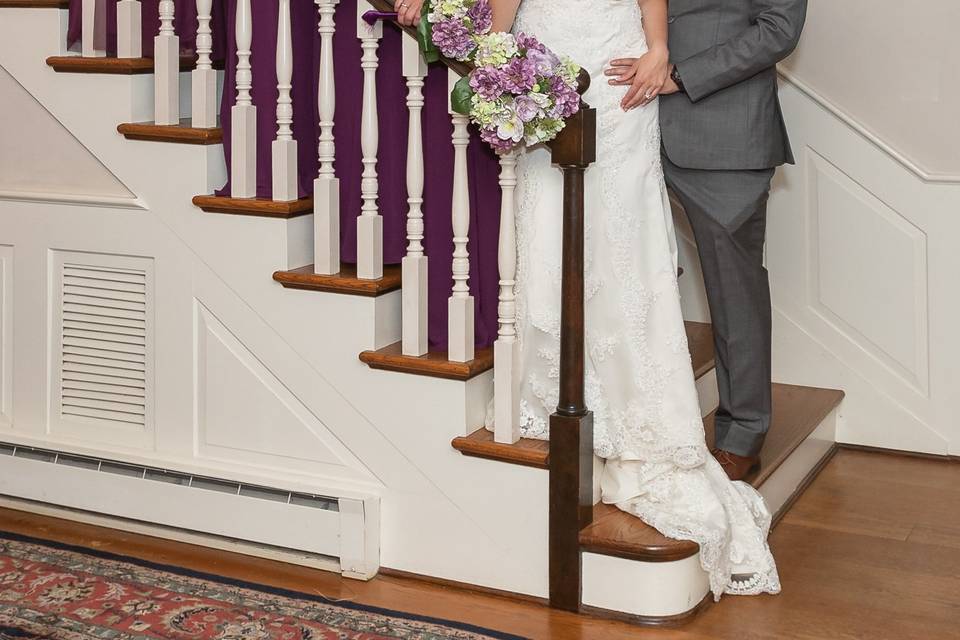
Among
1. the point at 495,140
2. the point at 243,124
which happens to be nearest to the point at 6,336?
the point at 243,124

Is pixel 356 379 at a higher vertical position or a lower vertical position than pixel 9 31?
lower

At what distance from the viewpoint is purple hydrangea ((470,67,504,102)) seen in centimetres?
266

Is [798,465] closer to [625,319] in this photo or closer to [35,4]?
[625,319]

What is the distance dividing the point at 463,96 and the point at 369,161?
0.33 metres

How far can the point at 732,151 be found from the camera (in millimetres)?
3145

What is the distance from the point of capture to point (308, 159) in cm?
320

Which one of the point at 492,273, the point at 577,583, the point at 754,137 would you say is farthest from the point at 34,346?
the point at 754,137

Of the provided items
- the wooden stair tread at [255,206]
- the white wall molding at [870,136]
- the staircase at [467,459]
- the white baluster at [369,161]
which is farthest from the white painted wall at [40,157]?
the white wall molding at [870,136]

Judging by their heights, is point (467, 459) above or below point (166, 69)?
below

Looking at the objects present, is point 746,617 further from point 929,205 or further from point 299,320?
point 929,205

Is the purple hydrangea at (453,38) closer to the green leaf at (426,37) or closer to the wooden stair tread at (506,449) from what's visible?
the green leaf at (426,37)

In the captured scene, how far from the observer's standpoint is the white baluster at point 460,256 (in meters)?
2.86

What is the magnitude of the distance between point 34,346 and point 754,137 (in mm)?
2048

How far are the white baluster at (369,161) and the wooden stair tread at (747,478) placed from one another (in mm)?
811
